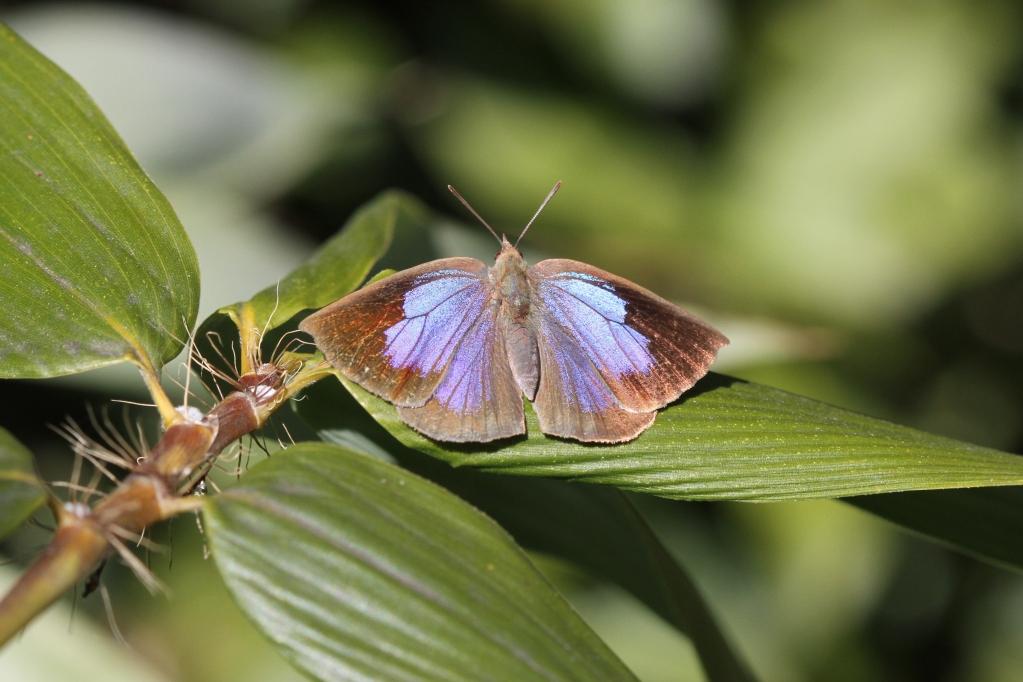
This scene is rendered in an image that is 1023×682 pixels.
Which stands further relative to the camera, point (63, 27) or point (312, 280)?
point (63, 27)

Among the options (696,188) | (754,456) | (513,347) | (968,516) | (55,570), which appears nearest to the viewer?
(55,570)

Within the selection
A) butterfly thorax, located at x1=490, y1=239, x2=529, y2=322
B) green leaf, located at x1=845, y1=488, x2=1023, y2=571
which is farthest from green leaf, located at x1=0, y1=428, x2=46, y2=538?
green leaf, located at x1=845, y1=488, x2=1023, y2=571

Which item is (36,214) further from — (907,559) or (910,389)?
(910,389)

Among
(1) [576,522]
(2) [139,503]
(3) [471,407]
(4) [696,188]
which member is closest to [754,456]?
(3) [471,407]

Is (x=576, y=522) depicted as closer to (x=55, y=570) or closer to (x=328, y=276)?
(x=328, y=276)

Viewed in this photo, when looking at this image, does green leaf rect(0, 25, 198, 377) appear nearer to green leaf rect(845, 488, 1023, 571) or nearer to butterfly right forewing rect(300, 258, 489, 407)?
butterfly right forewing rect(300, 258, 489, 407)

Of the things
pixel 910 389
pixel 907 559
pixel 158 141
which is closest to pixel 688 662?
pixel 907 559
